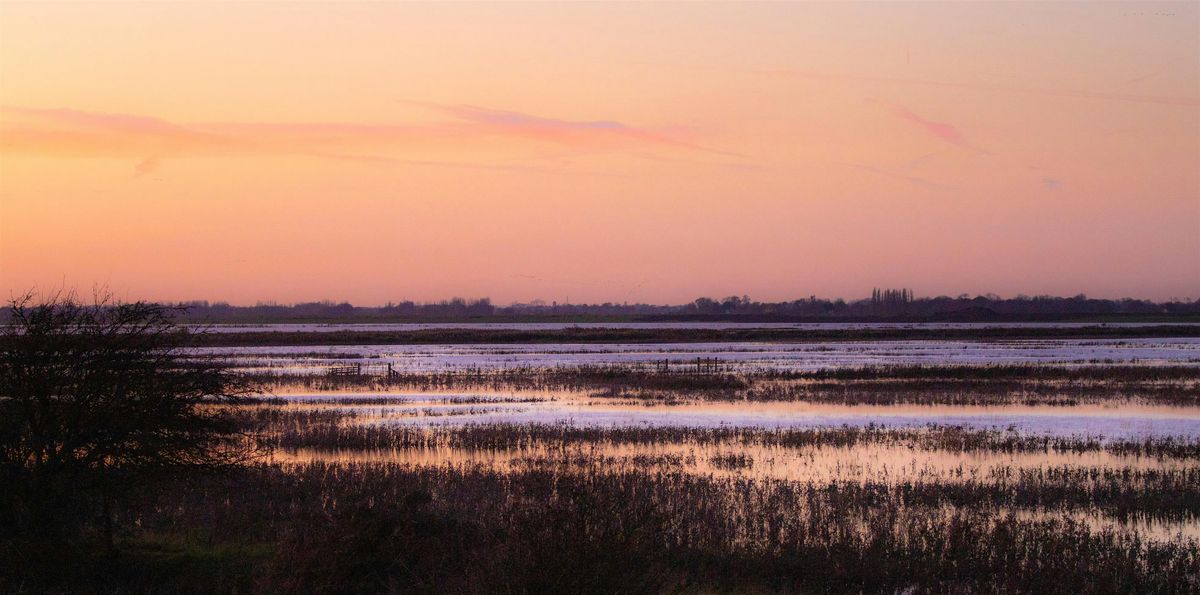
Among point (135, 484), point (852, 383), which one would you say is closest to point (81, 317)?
point (135, 484)

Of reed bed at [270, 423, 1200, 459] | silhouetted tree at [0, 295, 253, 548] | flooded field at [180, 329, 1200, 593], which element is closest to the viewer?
silhouetted tree at [0, 295, 253, 548]

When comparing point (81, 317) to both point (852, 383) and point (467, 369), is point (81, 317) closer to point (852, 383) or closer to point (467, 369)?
point (852, 383)

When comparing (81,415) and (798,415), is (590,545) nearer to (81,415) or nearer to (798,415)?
(81,415)

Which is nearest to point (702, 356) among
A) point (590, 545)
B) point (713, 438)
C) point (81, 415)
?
point (713, 438)

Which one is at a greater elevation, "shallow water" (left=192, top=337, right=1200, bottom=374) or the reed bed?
"shallow water" (left=192, top=337, right=1200, bottom=374)

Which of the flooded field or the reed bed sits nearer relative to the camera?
the flooded field

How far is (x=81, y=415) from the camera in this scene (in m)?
11.0

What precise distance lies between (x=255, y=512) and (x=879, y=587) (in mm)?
8861

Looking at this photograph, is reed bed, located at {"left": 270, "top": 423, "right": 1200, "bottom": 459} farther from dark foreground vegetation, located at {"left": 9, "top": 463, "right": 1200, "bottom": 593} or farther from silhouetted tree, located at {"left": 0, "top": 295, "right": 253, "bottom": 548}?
silhouetted tree, located at {"left": 0, "top": 295, "right": 253, "bottom": 548}

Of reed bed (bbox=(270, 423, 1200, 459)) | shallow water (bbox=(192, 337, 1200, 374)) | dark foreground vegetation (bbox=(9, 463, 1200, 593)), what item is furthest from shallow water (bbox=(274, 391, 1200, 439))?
shallow water (bbox=(192, 337, 1200, 374))

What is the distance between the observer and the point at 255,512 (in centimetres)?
1476

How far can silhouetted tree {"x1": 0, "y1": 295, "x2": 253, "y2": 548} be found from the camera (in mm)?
10820

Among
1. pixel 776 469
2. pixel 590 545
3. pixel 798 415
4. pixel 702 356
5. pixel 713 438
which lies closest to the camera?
pixel 590 545

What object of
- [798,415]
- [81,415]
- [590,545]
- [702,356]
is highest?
[81,415]
